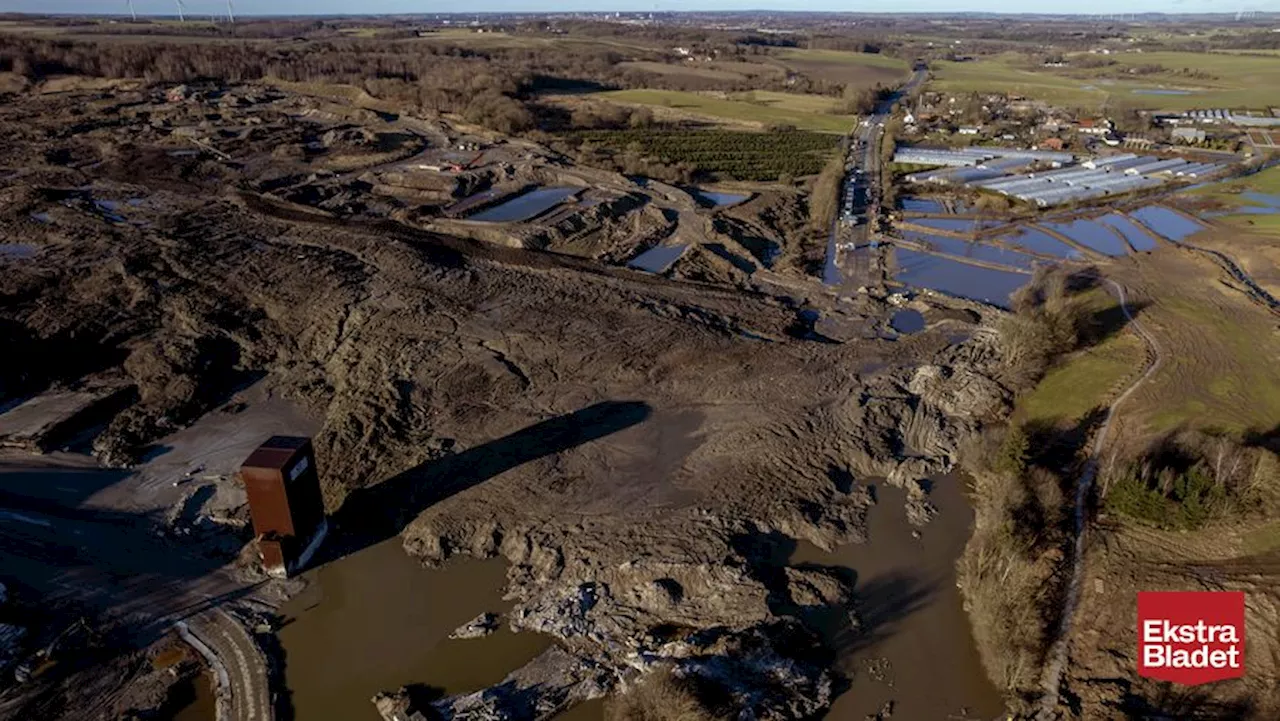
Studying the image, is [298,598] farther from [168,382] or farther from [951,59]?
[951,59]

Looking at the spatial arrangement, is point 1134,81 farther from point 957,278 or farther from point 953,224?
point 957,278

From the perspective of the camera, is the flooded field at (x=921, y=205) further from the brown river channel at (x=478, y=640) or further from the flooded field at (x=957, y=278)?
the brown river channel at (x=478, y=640)

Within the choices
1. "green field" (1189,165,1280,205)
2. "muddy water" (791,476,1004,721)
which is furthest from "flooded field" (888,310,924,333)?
"green field" (1189,165,1280,205)

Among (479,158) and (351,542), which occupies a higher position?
(479,158)

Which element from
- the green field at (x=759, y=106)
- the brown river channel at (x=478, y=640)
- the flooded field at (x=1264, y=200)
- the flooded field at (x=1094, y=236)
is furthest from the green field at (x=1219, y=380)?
the green field at (x=759, y=106)

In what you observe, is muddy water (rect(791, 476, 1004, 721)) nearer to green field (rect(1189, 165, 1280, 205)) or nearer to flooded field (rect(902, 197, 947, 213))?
flooded field (rect(902, 197, 947, 213))

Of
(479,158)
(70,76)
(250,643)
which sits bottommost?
(250,643)

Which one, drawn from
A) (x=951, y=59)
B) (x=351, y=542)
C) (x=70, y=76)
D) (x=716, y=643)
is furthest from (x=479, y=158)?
(x=951, y=59)
